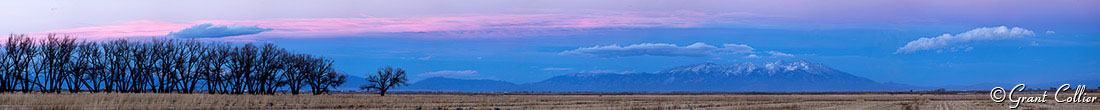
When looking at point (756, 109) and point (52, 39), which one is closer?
point (756, 109)

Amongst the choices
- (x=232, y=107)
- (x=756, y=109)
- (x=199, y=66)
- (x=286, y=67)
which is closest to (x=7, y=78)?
(x=199, y=66)

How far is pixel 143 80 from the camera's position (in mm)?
85562

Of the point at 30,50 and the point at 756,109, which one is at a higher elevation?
the point at 30,50

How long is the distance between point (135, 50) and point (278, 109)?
55.5 meters

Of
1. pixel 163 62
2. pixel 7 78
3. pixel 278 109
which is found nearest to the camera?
pixel 278 109

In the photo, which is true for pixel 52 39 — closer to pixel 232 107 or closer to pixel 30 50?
pixel 30 50

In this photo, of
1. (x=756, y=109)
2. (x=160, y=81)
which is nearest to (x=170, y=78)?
(x=160, y=81)

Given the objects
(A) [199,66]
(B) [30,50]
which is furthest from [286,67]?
(B) [30,50]

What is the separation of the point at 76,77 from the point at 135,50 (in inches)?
197

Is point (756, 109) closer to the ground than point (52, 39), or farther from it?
closer to the ground

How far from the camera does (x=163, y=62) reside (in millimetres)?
86250

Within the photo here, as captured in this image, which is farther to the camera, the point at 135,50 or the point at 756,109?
the point at 135,50

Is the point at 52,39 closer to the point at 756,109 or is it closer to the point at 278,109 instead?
the point at 278,109

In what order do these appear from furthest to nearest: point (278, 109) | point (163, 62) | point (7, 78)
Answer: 1. point (163, 62)
2. point (7, 78)
3. point (278, 109)
